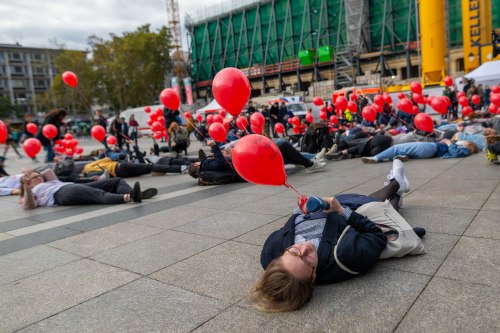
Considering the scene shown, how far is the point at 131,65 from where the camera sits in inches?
1852

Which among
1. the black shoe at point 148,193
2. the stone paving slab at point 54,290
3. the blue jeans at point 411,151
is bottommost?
the stone paving slab at point 54,290

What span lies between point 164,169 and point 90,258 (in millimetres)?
5908

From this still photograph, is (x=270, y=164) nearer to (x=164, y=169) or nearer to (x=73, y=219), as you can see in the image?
(x=73, y=219)

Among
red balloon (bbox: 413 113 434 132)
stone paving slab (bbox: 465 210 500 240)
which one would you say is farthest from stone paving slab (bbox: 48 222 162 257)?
red balloon (bbox: 413 113 434 132)

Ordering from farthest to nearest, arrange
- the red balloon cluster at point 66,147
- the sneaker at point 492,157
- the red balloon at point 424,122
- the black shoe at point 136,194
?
the red balloon cluster at point 66,147, the red balloon at point 424,122, the sneaker at point 492,157, the black shoe at point 136,194

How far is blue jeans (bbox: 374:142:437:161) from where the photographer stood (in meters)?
8.57

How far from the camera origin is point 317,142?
10.4 meters

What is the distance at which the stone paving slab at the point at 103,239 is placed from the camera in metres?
4.30

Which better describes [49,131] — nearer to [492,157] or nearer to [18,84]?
[492,157]

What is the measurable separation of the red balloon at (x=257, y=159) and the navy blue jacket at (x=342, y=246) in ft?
1.71

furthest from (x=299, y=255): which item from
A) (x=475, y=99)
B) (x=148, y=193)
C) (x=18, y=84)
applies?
(x=18, y=84)

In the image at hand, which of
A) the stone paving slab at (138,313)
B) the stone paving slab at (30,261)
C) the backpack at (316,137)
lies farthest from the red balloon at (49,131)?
the stone paving slab at (138,313)

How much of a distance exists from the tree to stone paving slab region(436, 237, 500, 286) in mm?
45786

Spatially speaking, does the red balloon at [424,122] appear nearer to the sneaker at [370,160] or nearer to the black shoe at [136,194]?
the sneaker at [370,160]
